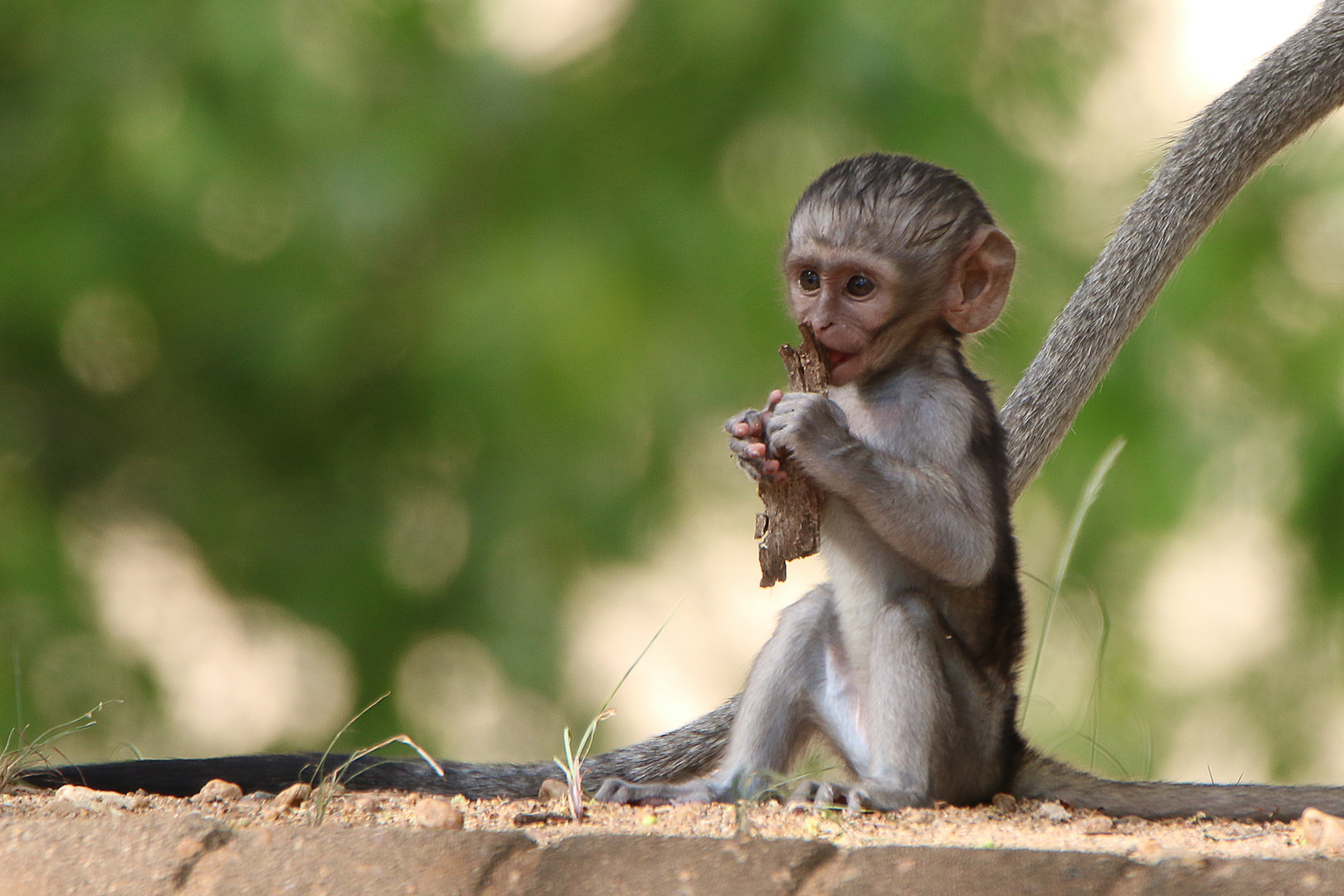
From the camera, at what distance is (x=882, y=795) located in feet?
9.64

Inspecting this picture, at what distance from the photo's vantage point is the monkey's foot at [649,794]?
3.09 meters

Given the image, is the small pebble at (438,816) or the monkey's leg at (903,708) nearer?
the small pebble at (438,816)

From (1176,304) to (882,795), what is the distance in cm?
609

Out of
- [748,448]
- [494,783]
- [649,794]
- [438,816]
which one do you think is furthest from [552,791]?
[748,448]

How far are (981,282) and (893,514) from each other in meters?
0.72

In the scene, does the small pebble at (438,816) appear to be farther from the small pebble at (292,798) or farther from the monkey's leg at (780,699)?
the monkey's leg at (780,699)

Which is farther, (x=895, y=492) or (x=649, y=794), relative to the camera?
(x=649, y=794)

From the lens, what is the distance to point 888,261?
10.7 feet

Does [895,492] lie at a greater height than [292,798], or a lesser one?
greater

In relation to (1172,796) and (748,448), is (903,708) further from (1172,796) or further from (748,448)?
(1172,796)

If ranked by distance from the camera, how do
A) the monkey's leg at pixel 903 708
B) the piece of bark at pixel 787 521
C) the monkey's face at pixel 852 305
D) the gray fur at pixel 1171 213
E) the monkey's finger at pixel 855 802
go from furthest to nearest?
the gray fur at pixel 1171 213
the monkey's face at pixel 852 305
the piece of bark at pixel 787 521
the monkey's leg at pixel 903 708
the monkey's finger at pixel 855 802

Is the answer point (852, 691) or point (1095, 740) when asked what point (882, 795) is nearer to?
point (852, 691)

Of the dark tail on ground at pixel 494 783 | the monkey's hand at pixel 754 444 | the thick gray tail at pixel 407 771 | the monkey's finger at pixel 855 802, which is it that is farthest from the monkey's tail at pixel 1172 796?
the monkey's hand at pixel 754 444

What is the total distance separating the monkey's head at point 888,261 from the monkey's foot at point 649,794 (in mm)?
954
